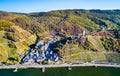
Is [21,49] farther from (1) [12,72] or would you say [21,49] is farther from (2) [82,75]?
(2) [82,75]

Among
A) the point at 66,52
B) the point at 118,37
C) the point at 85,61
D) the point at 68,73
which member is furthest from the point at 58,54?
the point at 118,37

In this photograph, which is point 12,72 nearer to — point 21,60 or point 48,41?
point 21,60

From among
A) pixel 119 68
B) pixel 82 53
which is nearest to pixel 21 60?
pixel 82 53

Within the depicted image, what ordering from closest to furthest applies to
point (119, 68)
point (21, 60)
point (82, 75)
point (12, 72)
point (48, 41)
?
point (82, 75), point (12, 72), point (119, 68), point (21, 60), point (48, 41)

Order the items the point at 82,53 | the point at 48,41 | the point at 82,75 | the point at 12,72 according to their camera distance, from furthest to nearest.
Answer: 1. the point at 48,41
2. the point at 82,53
3. the point at 12,72
4. the point at 82,75

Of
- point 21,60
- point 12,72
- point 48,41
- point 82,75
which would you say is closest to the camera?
point 82,75

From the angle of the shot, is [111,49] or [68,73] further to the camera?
[111,49]
